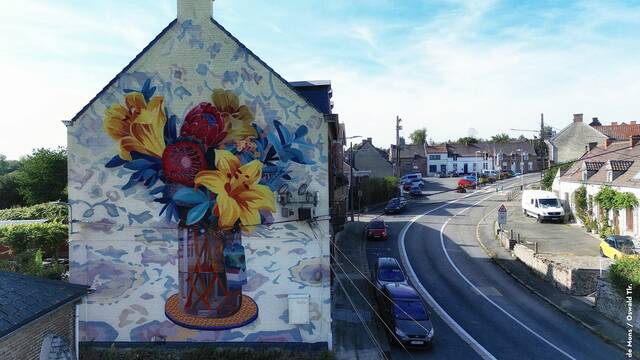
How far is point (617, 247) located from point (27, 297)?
96.0 ft

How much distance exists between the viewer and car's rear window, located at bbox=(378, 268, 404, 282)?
78.7 ft

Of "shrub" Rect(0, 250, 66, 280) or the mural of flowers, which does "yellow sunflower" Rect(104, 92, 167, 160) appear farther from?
"shrub" Rect(0, 250, 66, 280)

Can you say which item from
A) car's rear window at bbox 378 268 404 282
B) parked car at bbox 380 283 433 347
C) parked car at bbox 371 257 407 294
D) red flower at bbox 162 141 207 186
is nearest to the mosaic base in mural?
red flower at bbox 162 141 207 186

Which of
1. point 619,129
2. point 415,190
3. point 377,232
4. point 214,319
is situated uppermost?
point 619,129

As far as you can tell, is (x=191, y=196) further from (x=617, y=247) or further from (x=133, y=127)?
(x=617, y=247)

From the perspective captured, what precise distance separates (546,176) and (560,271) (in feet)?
97.7

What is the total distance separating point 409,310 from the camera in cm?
1947

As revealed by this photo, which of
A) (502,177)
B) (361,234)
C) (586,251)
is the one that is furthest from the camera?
(502,177)

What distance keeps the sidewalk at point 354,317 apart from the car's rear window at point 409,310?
124 centimetres

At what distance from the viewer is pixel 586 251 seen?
31.3 meters

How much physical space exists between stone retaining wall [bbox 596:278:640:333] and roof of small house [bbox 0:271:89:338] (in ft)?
69.3

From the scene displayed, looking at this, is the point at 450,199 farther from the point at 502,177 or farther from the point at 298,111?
the point at 298,111

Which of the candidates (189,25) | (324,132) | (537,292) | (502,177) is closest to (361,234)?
(537,292)

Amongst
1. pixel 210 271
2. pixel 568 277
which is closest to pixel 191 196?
pixel 210 271
